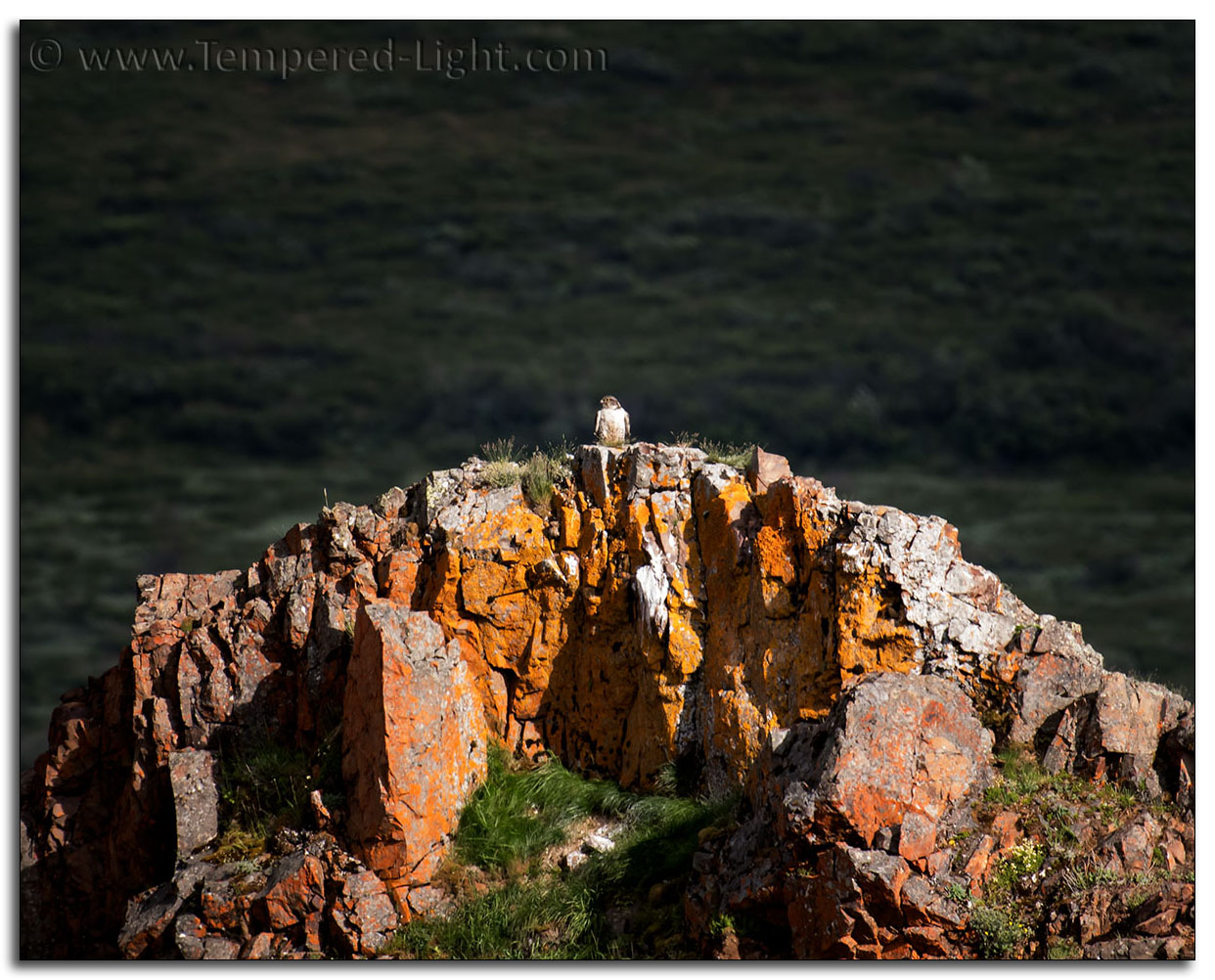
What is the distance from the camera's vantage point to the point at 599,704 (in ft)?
46.6

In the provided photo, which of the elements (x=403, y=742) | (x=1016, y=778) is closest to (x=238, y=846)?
(x=403, y=742)

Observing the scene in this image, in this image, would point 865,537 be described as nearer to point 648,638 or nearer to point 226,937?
point 648,638

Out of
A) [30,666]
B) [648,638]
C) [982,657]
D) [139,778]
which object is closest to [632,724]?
[648,638]

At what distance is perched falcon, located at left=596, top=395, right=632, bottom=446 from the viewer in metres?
15.2

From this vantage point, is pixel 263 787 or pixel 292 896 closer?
pixel 292 896

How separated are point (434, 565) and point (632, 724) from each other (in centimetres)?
247

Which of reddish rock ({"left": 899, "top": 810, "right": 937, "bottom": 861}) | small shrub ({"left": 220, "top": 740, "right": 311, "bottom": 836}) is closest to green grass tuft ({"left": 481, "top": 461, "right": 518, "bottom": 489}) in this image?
small shrub ({"left": 220, "top": 740, "right": 311, "bottom": 836})

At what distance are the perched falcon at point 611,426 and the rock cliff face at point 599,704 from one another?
2.09 ft

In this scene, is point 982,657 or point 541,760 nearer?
point 982,657

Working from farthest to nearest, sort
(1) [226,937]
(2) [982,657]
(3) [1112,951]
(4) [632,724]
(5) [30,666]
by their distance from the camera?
(5) [30,666] < (4) [632,724] < (2) [982,657] < (1) [226,937] < (3) [1112,951]

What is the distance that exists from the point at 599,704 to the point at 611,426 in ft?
9.57

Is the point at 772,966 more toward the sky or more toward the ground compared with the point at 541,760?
more toward the ground

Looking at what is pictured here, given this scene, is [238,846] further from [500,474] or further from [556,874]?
[500,474]

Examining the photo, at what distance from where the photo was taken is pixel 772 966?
37.7 ft
